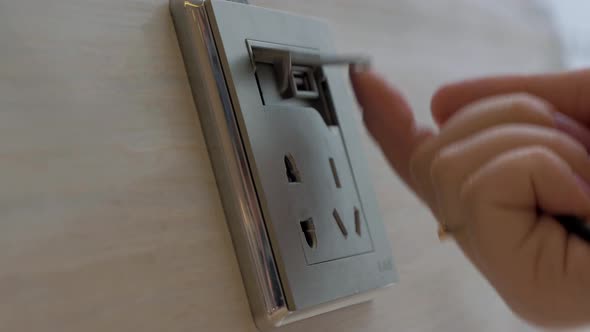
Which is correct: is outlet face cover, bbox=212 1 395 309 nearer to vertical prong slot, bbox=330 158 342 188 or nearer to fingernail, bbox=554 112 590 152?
vertical prong slot, bbox=330 158 342 188

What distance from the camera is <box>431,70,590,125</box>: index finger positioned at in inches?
11.3

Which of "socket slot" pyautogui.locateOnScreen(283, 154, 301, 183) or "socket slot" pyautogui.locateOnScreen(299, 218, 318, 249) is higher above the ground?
"socket slot" pyautogui.locateOnScreen(283, 154, 301, 183)

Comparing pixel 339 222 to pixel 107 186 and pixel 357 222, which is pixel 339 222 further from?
pixel 107 186

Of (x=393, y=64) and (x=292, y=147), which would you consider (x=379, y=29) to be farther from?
(x=292, y=147)

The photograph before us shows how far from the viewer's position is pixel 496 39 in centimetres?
60

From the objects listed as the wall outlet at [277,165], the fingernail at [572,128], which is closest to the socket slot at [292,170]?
the wall outlet at [277,165]

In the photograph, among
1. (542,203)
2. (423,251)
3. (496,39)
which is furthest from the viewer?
(496,39)

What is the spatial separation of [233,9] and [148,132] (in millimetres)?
76

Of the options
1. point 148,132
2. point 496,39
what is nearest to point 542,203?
point 148,132

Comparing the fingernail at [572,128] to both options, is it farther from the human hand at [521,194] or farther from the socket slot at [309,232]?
the socket slot at [309,232]

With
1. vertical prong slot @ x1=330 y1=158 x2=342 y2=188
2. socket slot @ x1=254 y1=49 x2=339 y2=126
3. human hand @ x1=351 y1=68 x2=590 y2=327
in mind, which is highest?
socket slot @ x1=254 y1=49 x2=339 y2=126

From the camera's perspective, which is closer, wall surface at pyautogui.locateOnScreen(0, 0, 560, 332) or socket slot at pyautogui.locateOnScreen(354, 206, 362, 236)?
wall surface at pyautogui.locateOnScreen(0, 0, 560, 332)

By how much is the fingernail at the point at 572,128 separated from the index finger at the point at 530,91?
0.04ft

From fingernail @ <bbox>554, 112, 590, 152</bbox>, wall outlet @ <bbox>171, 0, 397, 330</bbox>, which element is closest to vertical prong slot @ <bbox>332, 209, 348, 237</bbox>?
wall outlet @ <bbox>171, 0, 397, 330</bbox>
